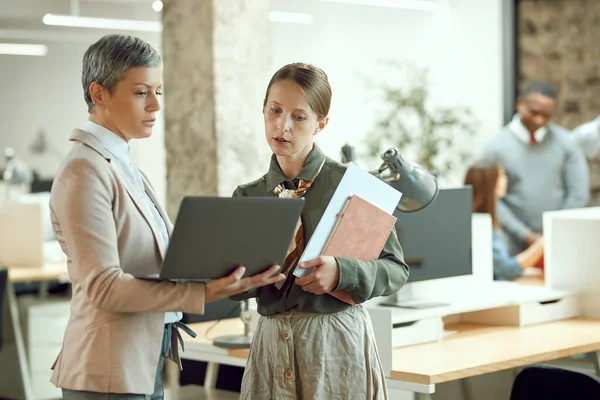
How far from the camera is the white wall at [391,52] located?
5773mm

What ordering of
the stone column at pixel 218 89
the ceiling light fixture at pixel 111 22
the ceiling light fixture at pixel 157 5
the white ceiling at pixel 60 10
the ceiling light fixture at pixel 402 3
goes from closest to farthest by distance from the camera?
the stone column at pixel 218 89 → the ceiling light fixture at pixel 157 5 → the ceiling light fixture at pixel 111 22 → the white ceiling at pixel 60 10 → the ceiling light fixture at pixel 402 3

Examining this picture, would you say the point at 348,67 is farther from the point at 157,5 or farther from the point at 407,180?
the point at 407,180

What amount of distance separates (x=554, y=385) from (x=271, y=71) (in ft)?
7.42

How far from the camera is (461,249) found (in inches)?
138

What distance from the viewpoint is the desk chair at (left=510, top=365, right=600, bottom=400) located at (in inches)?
97.2

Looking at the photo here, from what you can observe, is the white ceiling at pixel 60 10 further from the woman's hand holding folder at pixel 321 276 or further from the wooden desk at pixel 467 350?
the woman's hand holding folder at pixel 321 276

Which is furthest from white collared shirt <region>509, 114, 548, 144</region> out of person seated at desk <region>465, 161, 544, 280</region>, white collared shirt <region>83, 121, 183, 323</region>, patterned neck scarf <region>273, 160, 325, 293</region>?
white collared shirt <region>83, 121, 183, 323</region>

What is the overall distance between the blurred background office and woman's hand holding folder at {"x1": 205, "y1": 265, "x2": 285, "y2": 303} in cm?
233

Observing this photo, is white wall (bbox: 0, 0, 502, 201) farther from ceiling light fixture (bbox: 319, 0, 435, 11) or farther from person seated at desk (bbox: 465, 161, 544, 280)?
person seated at desk (bbox: 465, 161, 544, 280)

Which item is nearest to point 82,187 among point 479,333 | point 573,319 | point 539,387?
point 539,387

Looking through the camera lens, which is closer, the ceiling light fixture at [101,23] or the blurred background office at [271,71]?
the blurred background office at [271,71]

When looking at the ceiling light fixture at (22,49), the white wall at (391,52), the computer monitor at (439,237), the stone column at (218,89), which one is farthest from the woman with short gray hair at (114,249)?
the ceiling light fixture at (22,49)

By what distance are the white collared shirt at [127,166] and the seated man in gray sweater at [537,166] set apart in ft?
13.0

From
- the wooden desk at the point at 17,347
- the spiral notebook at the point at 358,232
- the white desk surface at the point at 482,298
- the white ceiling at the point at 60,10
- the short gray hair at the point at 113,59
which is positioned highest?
the white ceiling at the point at 60,10
